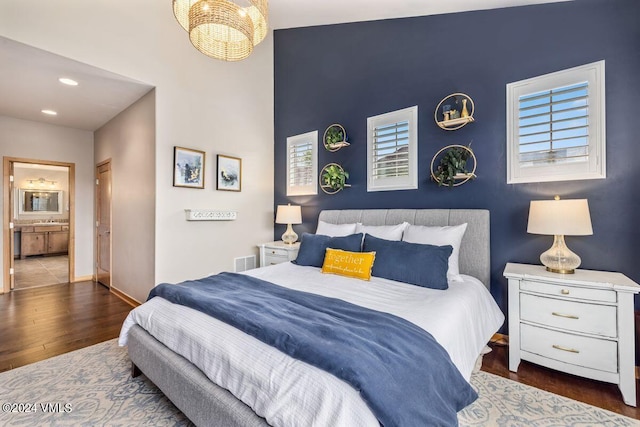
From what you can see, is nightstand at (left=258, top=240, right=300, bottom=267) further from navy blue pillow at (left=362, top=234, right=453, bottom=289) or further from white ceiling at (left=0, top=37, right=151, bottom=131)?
white ceiling at (left=0, top=37, right=151, bottom=131)

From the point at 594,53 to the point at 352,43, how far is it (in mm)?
2539

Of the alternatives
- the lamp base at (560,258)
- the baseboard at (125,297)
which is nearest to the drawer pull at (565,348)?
the lamp base at (560,258)

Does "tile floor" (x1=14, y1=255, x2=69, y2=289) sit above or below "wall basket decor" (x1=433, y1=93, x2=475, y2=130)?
below

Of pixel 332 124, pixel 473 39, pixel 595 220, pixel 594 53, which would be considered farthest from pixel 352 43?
pixel 595 220

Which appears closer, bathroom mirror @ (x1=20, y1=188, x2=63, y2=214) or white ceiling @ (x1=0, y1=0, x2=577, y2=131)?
white ceiling @ (x1=0, y1=0, x2=577, y2=131)

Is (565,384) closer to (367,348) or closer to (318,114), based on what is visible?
(367,348)

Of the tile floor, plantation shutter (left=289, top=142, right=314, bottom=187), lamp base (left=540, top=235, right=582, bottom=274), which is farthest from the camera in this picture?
the tile floor

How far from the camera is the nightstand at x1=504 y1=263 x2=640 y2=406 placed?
189 cm

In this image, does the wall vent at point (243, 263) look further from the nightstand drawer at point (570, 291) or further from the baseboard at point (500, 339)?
the nightstand drawer at point (570, 291)

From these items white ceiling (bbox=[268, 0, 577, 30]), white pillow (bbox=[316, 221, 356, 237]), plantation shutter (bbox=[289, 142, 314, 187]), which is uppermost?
white ceiling (bbox=[268, 0, 577, 30])

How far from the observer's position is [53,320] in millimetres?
3273

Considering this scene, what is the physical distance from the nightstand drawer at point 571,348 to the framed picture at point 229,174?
3.64 meters

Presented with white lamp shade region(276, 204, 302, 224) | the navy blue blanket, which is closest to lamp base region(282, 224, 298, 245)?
white lamp shade region(276, 204, 302, 224)

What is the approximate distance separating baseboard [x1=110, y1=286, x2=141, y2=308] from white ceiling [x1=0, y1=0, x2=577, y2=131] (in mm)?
2662
